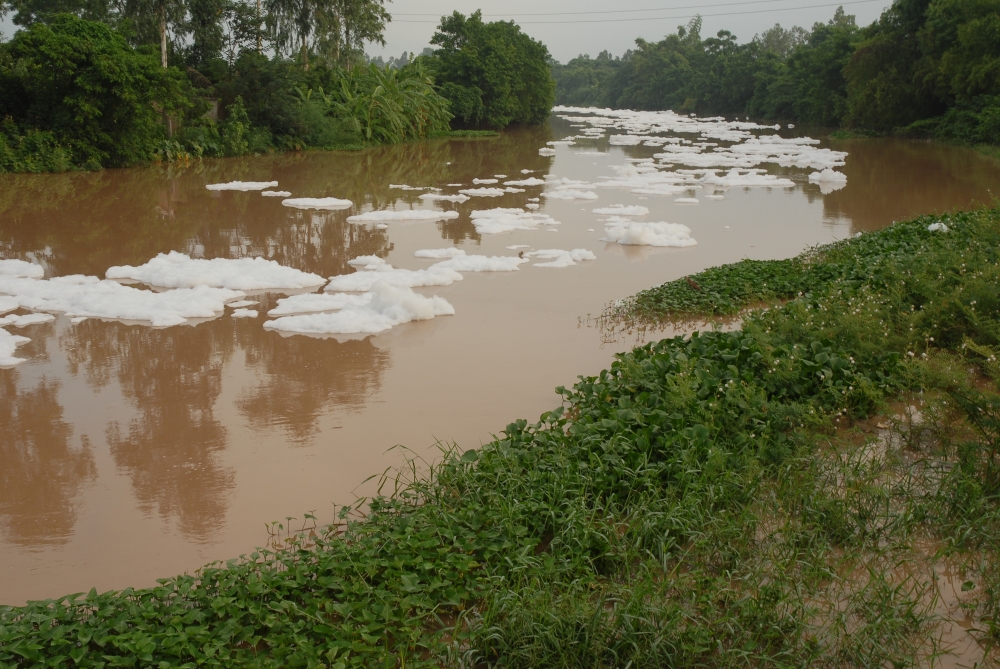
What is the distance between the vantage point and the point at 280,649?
313 cm

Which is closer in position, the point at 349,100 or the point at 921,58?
the point at 349,100

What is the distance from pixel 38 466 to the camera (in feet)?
17.6

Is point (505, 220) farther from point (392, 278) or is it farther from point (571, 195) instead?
point (392, 278)

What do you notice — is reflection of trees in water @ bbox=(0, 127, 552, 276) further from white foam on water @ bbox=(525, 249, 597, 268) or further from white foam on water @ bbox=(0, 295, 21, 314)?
white foam on water @ bbox=(525, 249, 597, 268)

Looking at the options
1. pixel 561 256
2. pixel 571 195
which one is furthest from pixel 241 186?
pixel 561 256

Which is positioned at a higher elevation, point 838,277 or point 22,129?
point 22,129

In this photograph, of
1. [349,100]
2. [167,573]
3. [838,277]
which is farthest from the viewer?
[349,100]

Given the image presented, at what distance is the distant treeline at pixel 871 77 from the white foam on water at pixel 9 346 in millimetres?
27680

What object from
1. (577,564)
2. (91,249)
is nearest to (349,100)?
(91,249)

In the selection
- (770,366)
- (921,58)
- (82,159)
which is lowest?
(770,366)

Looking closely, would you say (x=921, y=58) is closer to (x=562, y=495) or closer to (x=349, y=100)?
(x=349, y=100)

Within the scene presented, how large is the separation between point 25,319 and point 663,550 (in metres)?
7.34

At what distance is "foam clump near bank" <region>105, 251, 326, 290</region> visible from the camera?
31.7 ft

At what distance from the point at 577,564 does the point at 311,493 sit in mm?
2012
